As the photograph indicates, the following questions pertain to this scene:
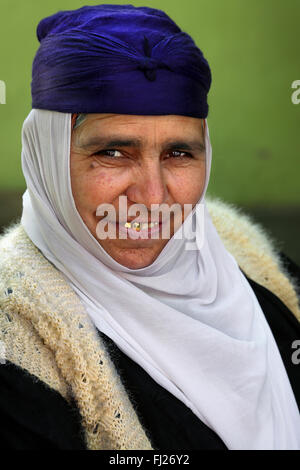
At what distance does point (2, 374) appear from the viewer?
1.21 m

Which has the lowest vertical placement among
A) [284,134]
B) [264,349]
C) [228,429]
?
[228,429]

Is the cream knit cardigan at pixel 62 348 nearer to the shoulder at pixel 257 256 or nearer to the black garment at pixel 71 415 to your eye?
the black garment at pixel 71 415

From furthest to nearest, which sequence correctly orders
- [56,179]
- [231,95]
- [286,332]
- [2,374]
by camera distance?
[231,95], [286,332], [56,179], [2,374]

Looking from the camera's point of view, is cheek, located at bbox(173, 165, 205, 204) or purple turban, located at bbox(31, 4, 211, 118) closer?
purple turban, located at bbox(31, 4, 211, 118)

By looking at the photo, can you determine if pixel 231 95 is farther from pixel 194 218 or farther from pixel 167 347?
→ pixel 167 347

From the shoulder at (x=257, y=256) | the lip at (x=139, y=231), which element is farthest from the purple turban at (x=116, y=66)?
the shoulder at (x=257, y=256)

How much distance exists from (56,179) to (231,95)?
2149 mm

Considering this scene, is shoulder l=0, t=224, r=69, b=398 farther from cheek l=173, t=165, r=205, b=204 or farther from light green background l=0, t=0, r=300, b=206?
light green background l=0, t=0, r=300, b=206

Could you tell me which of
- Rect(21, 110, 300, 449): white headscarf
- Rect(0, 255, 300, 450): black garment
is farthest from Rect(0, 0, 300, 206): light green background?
Rect(0, 255, 300, 450): black garment

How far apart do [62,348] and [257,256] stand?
98 cm

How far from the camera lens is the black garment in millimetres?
1182

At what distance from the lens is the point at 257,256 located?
6.64ft

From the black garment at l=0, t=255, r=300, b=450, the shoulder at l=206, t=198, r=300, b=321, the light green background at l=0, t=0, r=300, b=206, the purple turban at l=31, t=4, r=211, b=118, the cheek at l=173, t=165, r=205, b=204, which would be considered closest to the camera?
the black garment at l=0, t=255, r=300, b=450

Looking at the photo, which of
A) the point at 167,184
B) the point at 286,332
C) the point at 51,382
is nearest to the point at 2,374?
the point at 51,382
